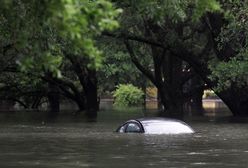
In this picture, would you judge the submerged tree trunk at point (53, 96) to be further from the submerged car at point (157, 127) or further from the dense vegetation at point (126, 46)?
the submerged car at point (157, 127)

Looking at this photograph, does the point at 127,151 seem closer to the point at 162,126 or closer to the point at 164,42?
the point at 162,126

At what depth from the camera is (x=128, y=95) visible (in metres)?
59.2

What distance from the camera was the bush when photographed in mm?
56650

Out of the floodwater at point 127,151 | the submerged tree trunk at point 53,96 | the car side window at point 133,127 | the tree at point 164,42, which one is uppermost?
the tree at point 164,42

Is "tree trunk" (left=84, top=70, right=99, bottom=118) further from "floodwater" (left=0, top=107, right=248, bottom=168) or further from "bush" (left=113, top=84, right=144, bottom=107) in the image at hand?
"floodwater" (left=0, top=107, right=248, bottom=168)

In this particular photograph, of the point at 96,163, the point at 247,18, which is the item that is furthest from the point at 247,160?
the point at 247,18

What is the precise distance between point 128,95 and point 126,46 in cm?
2254

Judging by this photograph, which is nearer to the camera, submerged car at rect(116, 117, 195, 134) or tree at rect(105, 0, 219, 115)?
submerged car at rect(116, 117, 195, 134)

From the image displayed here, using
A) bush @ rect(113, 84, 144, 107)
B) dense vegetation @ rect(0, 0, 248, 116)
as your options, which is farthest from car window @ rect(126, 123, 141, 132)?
bush @ rect(113, 84, 144, 107)

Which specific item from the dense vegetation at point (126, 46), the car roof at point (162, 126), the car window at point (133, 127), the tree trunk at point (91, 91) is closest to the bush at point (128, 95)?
the dense vegetation at point (126, 46)

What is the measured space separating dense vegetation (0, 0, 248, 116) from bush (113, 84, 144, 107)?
752 millimetres

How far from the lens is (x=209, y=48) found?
35.1 meters

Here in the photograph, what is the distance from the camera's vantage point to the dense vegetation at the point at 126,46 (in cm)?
540

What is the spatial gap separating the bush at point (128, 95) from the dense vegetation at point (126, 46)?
0.75 meters
